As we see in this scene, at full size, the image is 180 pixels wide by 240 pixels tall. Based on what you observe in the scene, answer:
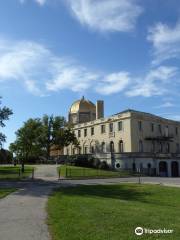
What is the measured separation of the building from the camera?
68062 millimetres

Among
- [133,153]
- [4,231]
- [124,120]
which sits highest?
[124,120]

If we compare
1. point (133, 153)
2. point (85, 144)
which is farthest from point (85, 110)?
point (133, 153)

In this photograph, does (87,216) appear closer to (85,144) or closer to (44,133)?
(44,133)

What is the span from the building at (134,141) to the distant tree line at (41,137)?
567cm

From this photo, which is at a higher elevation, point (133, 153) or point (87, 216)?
point (133, 153)

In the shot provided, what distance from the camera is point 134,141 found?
7138cm

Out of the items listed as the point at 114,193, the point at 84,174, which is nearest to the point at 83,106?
the point at 84,174

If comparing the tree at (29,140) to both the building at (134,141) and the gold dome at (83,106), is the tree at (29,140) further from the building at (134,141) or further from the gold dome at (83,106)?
→ the gold dome at (83,106)

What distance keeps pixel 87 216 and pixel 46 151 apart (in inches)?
2674

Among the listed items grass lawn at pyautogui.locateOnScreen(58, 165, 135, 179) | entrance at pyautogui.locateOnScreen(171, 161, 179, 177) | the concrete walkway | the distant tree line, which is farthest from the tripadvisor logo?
the distant tree line

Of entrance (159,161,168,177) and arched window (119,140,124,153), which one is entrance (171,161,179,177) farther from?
arched window (119,140,124,153)

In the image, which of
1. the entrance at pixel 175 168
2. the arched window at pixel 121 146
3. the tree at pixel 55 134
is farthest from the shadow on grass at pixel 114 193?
the tree at pixel 55 134

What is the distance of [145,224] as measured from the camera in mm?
10703

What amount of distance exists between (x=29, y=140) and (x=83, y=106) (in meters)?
21.4
